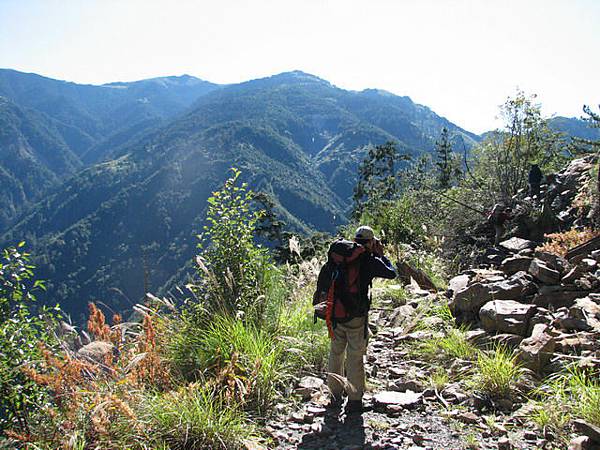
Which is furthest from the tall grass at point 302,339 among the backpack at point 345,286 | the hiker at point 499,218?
the hiker at point 499,218

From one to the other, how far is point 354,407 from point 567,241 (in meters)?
4.22

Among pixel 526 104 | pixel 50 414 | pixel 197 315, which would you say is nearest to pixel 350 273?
pixel 197 315

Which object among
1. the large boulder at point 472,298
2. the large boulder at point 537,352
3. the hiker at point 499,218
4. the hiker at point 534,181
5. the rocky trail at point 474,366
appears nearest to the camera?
the rocky trail at point 474,366

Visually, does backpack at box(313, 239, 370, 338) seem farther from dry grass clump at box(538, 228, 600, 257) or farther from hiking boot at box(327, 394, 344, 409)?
dry grass clump at box(538, 228, 600, 257)

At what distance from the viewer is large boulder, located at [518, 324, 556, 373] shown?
407 centimetres

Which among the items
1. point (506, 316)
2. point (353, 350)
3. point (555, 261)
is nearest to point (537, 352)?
point (506, 316)

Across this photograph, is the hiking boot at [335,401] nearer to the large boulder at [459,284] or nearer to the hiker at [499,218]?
the large boulder at [459,284]

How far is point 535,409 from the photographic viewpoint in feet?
11.4

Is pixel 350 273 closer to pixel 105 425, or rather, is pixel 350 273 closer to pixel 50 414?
pixel 105 425

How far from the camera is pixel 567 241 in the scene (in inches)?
248

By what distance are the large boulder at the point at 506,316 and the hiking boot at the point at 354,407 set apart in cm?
185

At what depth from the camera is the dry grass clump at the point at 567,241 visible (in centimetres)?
598

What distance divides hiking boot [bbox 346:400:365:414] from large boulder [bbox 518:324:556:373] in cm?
156

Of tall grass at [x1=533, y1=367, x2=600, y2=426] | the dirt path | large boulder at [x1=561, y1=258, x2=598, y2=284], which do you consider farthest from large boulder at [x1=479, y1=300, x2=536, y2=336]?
the dirt path
